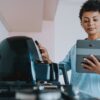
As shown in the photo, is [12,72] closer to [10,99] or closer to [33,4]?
[10,99]

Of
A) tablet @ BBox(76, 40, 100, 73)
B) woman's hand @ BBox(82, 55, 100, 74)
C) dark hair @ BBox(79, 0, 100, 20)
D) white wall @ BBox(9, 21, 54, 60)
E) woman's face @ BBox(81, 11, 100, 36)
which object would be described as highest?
dark hair @ BBox(79, 0, 100, 20)

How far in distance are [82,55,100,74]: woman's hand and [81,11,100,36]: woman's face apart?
0.28 metres

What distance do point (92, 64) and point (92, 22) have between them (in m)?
0.29

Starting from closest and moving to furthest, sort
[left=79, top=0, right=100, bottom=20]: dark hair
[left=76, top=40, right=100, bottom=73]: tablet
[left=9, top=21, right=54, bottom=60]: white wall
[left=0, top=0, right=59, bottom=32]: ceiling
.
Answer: [left=76, top=40, right=100, bottom=73]: tablet → [left=79, top=0, right=100, bottom=20]: dark hair → [left=0, top=0, right=59, bottom=32]: ceiling → [left=9, top=21, right=54, bottom=60]: white wall

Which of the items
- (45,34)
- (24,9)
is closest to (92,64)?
(24,9)

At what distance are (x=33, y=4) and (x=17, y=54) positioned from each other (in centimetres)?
120

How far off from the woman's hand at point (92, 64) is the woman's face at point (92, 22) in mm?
275

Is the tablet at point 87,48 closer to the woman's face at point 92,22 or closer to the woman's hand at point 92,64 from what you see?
the woman's hand at point 92,64

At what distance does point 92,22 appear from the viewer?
101 centimetres

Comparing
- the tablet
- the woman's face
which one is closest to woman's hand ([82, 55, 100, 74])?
the tablet

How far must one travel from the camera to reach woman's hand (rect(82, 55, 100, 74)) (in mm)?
754

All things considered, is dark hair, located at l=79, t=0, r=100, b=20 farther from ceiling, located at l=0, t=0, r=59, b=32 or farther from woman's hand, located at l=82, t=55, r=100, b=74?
ceiling, located at l=0, t=0, r=59, b=32

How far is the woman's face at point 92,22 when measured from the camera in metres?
1.01

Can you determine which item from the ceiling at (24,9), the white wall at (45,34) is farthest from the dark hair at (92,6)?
the white wall at (45,34)
